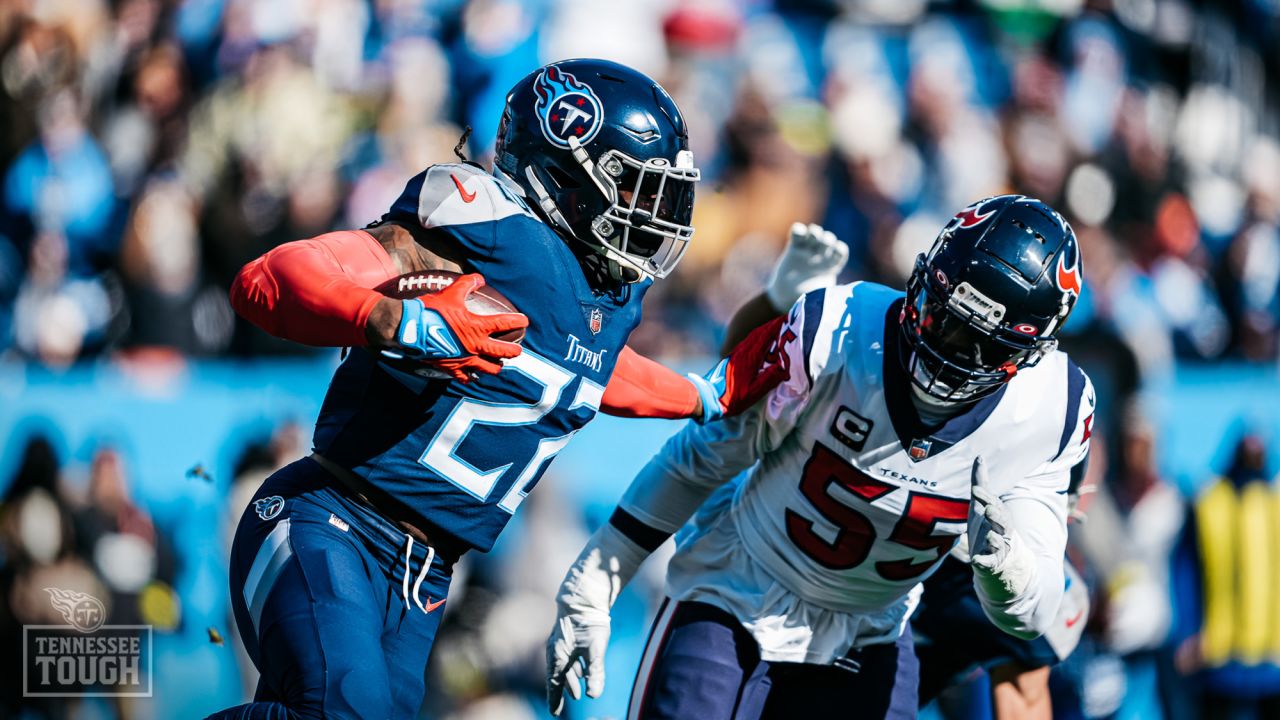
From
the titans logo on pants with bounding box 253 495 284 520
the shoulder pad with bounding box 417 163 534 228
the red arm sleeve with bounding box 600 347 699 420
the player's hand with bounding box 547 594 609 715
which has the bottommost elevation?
the player's hand with bounding box 547 594 609 715

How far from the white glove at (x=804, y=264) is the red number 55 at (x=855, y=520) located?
2.38 ft

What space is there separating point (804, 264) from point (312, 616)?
72.8 inches

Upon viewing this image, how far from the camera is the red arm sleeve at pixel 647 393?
12.2ft

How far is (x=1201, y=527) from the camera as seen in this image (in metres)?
6.80

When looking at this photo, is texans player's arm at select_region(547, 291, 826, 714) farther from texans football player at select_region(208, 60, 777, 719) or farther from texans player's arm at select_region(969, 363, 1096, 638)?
texans player's arm at select_region(969, 363, 1096, 638)

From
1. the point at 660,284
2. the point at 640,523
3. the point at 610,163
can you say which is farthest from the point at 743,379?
the point at 660,284

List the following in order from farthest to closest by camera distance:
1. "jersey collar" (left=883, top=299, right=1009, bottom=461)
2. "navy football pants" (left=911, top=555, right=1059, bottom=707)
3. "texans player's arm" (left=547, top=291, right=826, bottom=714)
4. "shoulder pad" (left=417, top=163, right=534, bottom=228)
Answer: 1. "navy football pants" (left=911, top=555, right=1059, bottom=707)
2. "texans player's arm" (left=547, top=291, right=826, bottom=714)
3. "jersey collar" (left=883, top=299, right=1009, bottom=461)
4. "shoulder pad" (left=417, top=163, right=534, bottom=228)

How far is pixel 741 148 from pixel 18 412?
12.8 ft

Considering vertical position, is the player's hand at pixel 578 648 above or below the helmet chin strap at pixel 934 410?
below

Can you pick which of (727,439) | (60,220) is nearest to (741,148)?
(60,220)

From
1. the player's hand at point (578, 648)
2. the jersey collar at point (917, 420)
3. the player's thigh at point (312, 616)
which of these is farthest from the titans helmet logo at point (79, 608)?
the jersey collar at point (917, 420)

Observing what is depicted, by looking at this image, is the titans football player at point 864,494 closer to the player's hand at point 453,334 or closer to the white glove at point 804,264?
the white glove at point 804,264

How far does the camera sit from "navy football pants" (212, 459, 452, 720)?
120 inches

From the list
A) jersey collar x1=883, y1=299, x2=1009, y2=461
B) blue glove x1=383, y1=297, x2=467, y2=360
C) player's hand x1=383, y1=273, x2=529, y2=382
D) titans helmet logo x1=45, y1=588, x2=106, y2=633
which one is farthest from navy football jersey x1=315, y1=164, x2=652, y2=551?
titans helmet logo x1=45, y1=588, x2=106, y2=633
